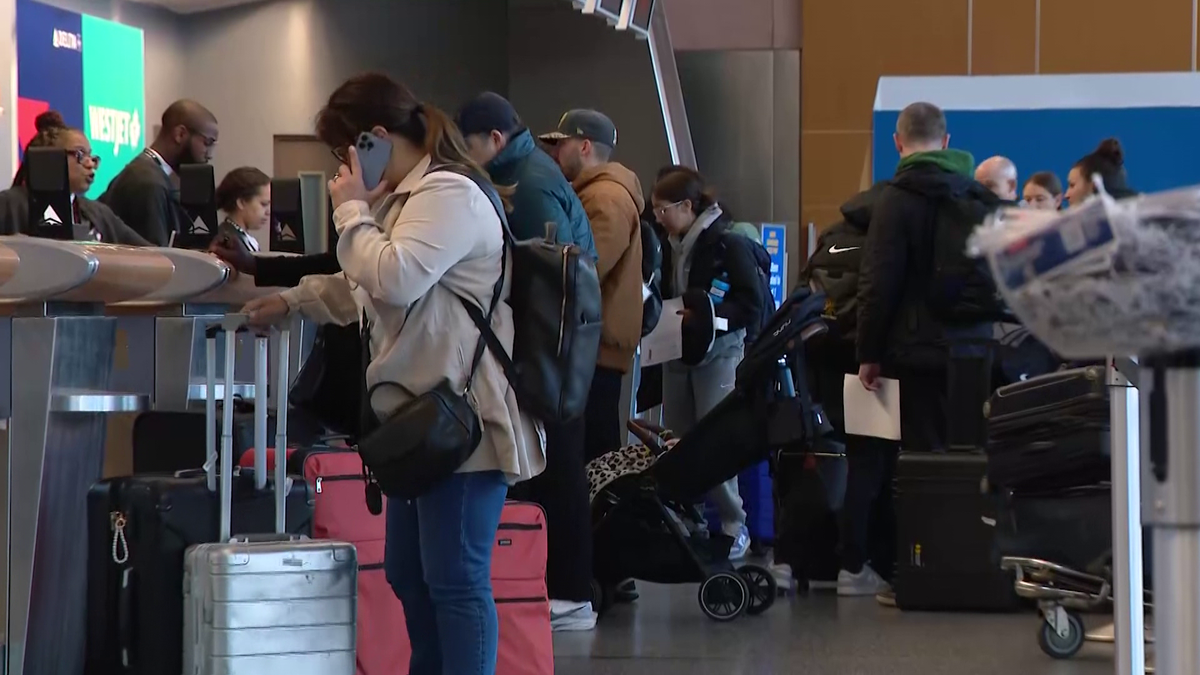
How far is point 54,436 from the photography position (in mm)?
3939

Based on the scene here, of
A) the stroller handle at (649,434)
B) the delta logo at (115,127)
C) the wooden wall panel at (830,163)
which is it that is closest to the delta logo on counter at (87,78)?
the delta logo at (115,127)

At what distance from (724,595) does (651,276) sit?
145 cm

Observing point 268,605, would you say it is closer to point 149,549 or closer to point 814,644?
point 149,549

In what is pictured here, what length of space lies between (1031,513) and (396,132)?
267 cm

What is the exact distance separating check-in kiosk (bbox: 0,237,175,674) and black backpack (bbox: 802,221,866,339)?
2.98 meters

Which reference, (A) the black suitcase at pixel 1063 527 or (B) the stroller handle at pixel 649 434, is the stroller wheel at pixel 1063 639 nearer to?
(A) the black suitcase at pixel 1063 527

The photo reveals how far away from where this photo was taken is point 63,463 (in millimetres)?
4012

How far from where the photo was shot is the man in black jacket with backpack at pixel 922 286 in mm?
5938

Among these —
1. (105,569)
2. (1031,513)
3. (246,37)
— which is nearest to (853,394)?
(1031,513)

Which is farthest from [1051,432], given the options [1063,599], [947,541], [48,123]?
[48,123]

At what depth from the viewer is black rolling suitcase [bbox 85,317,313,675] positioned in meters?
3.88

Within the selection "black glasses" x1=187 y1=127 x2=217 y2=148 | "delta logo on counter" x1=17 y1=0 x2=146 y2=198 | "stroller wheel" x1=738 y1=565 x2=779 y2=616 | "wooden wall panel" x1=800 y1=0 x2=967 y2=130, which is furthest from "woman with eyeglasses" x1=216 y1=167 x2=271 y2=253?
"wooden wall panel" x1=800 y1=0 x2=967 y2=130

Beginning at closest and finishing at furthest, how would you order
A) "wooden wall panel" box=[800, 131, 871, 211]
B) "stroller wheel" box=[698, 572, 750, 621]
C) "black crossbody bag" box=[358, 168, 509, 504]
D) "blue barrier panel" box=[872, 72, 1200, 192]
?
"black crossbody bag" box=[358, 168, 509, 504], "stroller wheel" box=[698, 572, 750, 621], "blue barrier panel" box=[872, 72, 1200, 192], "wooden wall panel" box=[800, 131, 871, 211]

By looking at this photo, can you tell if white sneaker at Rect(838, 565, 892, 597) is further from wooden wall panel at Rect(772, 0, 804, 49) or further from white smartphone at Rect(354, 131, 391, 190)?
wooden wall panel at Rect(772, 0, 804, 49)
